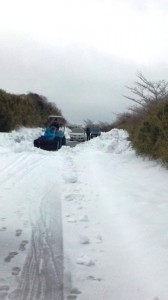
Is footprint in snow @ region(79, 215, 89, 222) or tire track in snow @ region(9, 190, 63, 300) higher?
footprint in snow @ region(79, 215, 89, 222)

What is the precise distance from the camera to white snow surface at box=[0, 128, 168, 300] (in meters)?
4.24

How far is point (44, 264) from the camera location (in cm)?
478

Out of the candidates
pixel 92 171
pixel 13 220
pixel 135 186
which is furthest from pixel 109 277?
pixel 92 171

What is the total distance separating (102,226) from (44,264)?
1.79 meters

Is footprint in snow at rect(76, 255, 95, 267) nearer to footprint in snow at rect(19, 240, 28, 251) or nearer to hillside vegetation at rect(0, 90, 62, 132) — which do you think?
footprint in snow at rect(19, 240, 28, 251)

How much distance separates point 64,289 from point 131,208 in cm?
365

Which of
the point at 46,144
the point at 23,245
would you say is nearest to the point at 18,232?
the point at 23,245

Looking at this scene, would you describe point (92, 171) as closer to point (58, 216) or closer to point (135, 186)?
point (135, 186)

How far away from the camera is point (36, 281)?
4.27 meters

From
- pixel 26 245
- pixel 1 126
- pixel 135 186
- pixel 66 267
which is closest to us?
pixel 66 267

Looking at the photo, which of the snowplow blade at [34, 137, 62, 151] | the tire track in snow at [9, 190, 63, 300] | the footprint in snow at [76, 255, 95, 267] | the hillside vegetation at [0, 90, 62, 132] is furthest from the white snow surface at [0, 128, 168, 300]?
the hillside vegetation at [0, 90, 62, 132]

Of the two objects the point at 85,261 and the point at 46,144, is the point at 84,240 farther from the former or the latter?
the point at 46,144

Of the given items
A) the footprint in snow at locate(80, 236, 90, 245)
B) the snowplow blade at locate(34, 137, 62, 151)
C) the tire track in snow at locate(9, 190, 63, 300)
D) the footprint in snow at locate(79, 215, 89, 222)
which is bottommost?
the tire track in snow at locate(9, 190, 63, 300)

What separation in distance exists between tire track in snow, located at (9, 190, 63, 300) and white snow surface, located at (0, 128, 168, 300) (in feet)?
0.36
